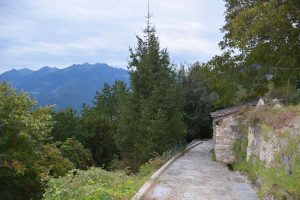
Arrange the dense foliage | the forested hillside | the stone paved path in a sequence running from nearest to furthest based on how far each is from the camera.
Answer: the stone paved path < the forested hillside < the dense foliage

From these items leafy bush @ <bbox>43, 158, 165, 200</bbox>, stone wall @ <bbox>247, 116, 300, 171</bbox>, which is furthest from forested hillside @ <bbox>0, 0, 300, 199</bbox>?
stone wall @ <bbox>247, 116, 300, 171</bbox>

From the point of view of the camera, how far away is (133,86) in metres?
22.4

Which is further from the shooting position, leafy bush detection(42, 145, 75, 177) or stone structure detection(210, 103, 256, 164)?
leafy bush detection(42, 145, 75, 177)

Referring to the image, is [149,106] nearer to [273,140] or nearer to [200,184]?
[200,184]

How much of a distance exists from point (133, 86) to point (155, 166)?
7.51m

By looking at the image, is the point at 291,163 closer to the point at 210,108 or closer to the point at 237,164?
the point at 237,164

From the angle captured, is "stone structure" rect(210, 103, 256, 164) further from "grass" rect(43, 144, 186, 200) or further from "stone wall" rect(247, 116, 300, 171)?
"grass" rect(43, 144, 186, 200)

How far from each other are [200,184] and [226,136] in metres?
5.18

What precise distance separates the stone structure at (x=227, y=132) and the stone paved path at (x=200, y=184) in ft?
1.79

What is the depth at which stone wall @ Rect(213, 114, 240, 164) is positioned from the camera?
16.4 m

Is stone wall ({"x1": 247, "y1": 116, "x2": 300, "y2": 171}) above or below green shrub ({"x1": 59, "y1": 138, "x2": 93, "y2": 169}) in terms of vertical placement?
above

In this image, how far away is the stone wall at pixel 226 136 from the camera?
1638 cm

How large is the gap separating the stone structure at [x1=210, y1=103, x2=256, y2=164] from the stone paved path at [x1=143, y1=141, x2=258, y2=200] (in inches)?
21.4

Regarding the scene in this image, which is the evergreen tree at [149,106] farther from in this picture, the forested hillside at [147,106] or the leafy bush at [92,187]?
the leafy bush at [92,187]
